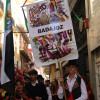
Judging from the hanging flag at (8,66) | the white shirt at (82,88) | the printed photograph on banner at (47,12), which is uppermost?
the printed photograph on banner at (47,12)

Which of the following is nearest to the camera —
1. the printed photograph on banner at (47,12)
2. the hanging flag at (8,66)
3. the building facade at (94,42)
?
the hanging flag at (8,66)

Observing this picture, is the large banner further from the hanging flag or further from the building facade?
the building facade

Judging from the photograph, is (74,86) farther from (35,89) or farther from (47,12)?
(47,12)

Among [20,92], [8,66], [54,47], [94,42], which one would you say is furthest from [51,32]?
[94,42]

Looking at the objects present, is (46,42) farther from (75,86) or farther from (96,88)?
(96,88)

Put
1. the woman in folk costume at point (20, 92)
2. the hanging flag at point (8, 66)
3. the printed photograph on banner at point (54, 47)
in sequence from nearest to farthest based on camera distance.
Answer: the hanging flag at point (8, 66), the printed photograph on banner at point (54, 47), the woman in folk costume at point (20, 92)

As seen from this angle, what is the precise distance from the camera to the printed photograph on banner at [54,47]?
498 cm

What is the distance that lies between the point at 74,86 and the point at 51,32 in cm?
130

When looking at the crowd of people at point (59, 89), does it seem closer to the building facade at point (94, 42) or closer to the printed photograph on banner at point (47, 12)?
the printed photograph on banner at point (47, 12)

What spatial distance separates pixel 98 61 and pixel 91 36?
91 cm

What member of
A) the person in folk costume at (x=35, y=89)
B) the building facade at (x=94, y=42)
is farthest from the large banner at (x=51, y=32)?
the building facade at (x=94, y=42)

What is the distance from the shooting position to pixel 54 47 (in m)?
5.04

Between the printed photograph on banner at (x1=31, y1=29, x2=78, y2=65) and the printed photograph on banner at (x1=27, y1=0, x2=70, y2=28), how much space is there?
0.36 meters

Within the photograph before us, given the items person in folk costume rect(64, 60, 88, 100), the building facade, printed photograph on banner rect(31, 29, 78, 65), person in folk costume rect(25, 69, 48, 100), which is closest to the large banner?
printed photograph on banner rect(31, 29, 78, 65)
